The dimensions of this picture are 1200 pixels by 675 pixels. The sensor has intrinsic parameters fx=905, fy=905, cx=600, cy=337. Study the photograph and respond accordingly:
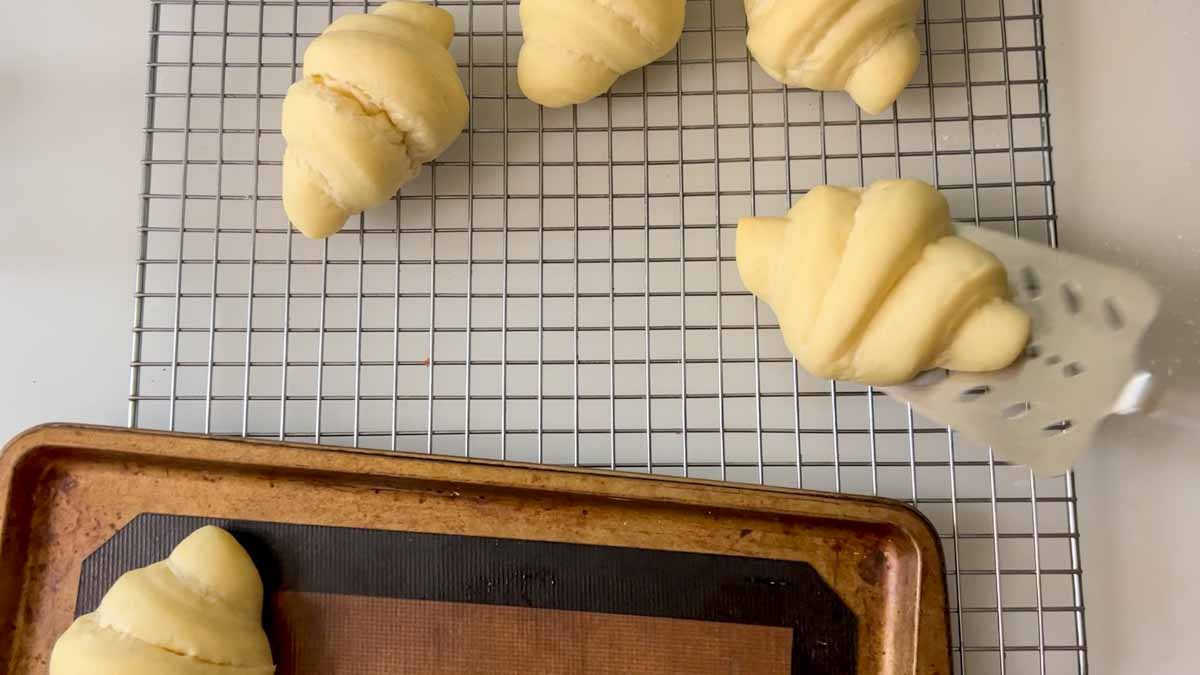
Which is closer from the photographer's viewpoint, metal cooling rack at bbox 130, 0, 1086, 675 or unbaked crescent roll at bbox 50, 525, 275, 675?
unbaked crescent roll at bbox 50, 525, 275, 675

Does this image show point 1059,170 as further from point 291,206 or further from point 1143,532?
point 291,206

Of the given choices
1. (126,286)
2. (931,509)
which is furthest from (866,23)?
(126,286)

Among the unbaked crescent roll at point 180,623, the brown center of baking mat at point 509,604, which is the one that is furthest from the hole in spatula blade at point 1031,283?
the unbaked crescent roll at point 180,623

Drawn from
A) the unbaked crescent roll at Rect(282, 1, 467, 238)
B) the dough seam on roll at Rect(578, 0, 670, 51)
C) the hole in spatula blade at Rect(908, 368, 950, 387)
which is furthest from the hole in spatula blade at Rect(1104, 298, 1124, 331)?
the unbaked crescent roll at Rect(282, 1, 467, 238)

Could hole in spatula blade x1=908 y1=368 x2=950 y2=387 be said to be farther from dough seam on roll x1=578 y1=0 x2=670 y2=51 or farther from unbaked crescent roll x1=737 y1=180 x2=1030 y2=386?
dough seam on roll x1=578 y1=0 x2=670 y2=51

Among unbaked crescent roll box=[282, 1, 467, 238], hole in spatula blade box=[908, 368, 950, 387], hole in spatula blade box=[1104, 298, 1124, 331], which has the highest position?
unbaked crescent roll box=[282, 1, 467, 238]

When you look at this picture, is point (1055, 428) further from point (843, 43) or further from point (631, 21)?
point (631, 21)

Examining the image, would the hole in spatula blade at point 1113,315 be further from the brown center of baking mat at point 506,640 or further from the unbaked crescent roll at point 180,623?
the unbaked crescent roll at point 180,623
